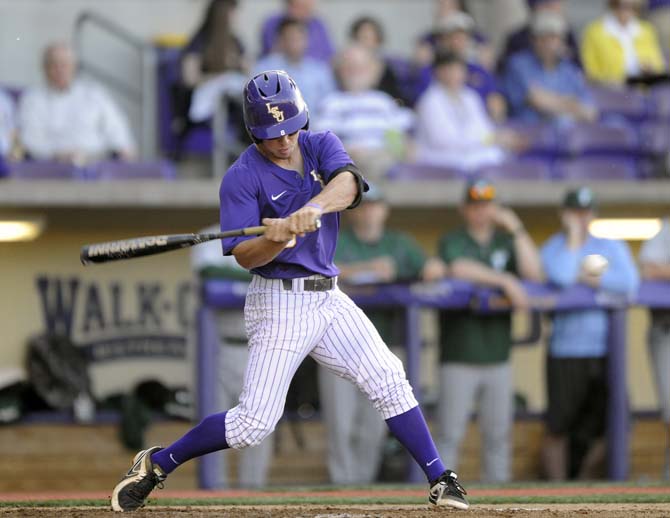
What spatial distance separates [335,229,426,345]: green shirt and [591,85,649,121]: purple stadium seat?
3.22 meters

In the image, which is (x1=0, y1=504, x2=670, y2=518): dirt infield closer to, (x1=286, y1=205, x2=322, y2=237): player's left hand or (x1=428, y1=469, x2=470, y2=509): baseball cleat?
(x1=428, y1=469, x2=470, y2=509): baseball cleat

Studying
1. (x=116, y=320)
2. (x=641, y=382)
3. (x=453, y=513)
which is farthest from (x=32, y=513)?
(x=641, y=382)

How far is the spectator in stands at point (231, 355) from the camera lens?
7195 mm

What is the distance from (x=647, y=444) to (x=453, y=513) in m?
4.64

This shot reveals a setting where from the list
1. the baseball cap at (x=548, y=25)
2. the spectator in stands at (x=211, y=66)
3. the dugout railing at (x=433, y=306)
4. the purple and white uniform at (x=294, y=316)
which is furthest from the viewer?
the baseball cap at (x=548, y=25)

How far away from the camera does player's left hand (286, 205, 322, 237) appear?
4203 millimetres

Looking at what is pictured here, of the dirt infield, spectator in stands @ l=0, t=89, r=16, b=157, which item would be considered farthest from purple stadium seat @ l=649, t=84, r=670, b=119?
the dirt infield

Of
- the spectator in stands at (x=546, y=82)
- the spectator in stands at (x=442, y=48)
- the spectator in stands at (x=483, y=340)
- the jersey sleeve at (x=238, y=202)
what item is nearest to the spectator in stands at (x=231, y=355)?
the spectator in stands at (x=483, y=340)

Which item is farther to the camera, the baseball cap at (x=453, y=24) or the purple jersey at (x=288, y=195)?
the baseball cap at (x=453, y=24)

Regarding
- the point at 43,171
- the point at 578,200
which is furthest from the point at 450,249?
the point at 43,171

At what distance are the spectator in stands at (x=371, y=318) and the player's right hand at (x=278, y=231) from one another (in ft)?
9.17

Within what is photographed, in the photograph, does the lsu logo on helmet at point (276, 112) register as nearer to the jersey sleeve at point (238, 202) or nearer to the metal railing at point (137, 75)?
the jersey sleeve at point (238, 202)

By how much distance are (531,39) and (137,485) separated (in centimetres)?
628

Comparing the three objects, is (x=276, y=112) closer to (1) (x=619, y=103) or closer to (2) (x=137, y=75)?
(1) (x=619, y=103)
